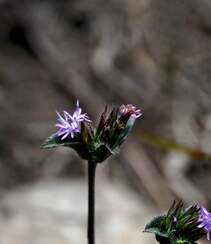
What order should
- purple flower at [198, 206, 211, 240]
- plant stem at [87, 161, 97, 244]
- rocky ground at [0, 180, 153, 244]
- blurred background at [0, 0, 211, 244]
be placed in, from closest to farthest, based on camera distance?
1. plant stem at [87, 161, 97, 244]
2. purple flower at [198, 206, 211, 240]
3. rocky ground at [0, 180, 153, 244]
4. blurred background at [0, 0, 211, 244]

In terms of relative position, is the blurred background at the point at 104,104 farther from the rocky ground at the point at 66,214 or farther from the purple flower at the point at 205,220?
the purple flower at the point at 205,220

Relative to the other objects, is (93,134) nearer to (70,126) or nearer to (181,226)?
(70,126)

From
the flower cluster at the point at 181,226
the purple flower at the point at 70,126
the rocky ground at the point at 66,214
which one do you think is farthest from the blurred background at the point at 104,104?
the purple flower at the point at 70,126

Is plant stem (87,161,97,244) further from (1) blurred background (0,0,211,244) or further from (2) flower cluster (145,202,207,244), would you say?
(1) blurred background (0,0,211,244)

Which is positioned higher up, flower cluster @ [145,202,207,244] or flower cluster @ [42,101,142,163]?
flower cluster @ [42,101,142,163]

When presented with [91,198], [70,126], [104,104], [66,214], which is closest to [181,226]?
[91,198]

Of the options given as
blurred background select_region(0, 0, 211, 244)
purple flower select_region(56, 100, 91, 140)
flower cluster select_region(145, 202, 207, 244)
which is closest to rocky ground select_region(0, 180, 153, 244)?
blurred background select_region(0, 0, 211, 244)
